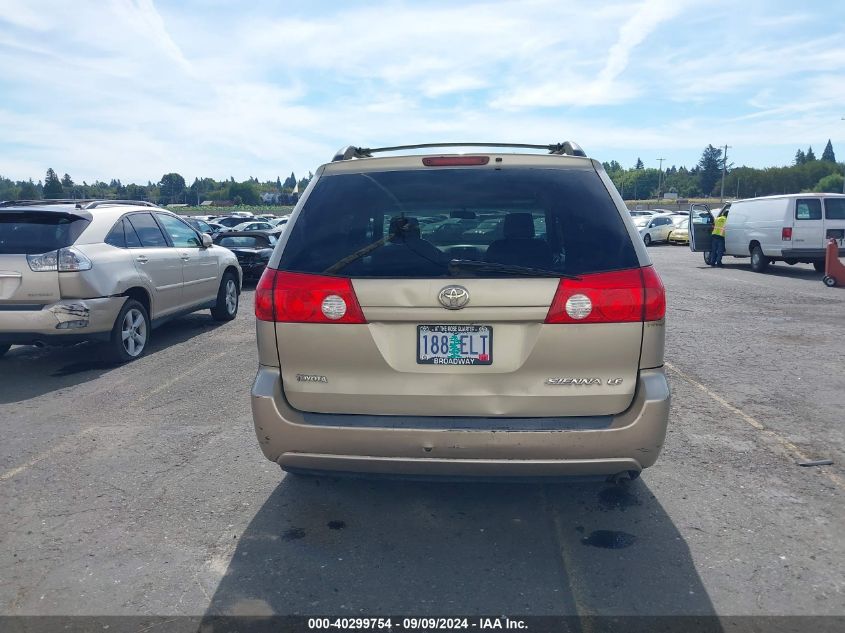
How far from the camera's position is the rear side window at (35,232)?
6.85 metres

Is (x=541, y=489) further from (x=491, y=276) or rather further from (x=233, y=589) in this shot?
(x=233, y=589)

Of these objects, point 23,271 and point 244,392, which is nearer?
point 244,392

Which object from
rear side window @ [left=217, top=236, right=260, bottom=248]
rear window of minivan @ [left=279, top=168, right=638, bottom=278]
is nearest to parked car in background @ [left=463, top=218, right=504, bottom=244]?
rear window of minivan @ [left=279, top=168, right=638, bottom=278]

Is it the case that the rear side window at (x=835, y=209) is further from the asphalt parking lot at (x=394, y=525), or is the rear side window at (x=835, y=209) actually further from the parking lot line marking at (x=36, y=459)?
the parking lot line marking at (x=36, y=459)

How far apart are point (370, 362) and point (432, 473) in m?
0.59

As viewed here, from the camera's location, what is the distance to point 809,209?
16688 mm

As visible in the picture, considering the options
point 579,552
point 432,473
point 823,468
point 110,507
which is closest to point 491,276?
point 432,473

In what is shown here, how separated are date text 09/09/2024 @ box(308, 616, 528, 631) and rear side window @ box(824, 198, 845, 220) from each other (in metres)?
17.0

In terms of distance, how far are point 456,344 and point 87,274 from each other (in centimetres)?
525

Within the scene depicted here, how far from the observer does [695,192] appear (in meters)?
181

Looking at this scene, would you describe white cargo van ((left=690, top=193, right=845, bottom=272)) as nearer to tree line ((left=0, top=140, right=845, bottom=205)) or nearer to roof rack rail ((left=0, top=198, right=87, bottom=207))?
roof rack rail ((left=0, top=198, right=87, bottom=207))

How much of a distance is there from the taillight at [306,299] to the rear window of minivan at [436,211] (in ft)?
0.18

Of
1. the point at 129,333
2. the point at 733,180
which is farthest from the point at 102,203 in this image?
the point at 733,180

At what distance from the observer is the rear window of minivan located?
3.18 meters
